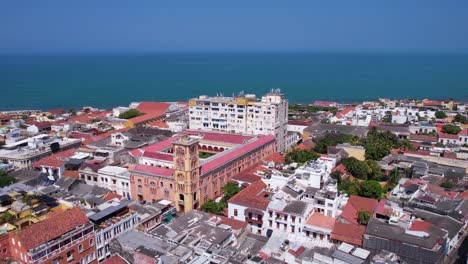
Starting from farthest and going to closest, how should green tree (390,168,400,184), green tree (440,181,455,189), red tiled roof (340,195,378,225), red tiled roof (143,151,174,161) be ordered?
red tiled roof (143,151,174,161), green tree (390,168,400,184), green tree (440,181,455,189), red tiled roof (340,195,378,225)

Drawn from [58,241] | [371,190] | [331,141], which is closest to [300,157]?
[331,141]

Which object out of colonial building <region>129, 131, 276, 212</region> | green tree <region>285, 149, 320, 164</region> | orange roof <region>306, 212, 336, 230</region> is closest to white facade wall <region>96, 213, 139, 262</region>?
colonial building <region>129, 131, 276, 212</region>

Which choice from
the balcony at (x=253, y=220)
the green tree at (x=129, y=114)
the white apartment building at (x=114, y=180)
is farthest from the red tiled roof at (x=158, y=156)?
the green tree at (x=129, y=114)

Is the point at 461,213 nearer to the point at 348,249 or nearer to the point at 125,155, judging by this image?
the point at 348,249

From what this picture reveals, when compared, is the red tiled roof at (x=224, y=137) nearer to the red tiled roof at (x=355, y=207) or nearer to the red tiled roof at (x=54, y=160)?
the red tiled roof at (x=54, y=160)

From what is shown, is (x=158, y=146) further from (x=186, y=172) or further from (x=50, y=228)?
(x=50, y=228)

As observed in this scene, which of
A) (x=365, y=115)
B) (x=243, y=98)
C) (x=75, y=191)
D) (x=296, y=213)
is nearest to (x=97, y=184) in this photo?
(x=75, y=191)

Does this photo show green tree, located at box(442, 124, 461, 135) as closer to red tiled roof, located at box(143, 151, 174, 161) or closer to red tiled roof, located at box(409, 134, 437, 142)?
red tiled roof, located at box(409, 134, 437, 142)
